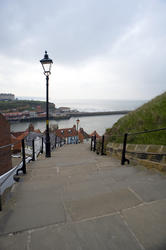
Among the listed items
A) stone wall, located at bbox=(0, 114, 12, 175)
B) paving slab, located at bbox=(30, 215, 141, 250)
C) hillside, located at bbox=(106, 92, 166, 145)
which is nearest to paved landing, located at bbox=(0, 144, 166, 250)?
paving slab, located at bbox=(30, 215, 141, 250)

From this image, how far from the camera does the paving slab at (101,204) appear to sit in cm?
170

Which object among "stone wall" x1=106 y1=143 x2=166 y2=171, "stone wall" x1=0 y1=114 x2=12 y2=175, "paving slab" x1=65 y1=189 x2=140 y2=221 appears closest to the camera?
"paving slab" x1=65 y1=189 x2=140 y2=221

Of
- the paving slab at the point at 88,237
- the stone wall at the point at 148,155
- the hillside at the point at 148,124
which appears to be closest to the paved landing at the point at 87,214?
the paving slab at the point at 88,237

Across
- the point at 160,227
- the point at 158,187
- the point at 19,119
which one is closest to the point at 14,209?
the point at 160,227

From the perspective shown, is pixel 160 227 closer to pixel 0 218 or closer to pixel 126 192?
pixel 126 192

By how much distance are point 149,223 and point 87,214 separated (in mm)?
754

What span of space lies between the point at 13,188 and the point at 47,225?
4.24ft

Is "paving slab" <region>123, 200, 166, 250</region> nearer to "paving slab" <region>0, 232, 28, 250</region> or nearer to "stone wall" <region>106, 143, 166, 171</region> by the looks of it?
"paving slab" <region>0, 232, 28, 250</region>

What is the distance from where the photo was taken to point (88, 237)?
1.34m

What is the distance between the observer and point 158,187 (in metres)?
2.28

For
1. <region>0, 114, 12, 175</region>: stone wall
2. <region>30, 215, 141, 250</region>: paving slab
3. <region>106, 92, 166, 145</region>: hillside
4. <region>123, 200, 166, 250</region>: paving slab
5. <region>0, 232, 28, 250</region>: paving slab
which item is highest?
<region>106, 92, 166, 145</region>: hillside

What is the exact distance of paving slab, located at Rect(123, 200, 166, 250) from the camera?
127 centimetres

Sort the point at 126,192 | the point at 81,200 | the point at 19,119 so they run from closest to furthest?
1. the point at 81,200
2. the point at 126,192
3. the point at 19,119

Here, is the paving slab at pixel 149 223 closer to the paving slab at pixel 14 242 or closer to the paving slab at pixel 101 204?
the paving slab at pixel 101 204
